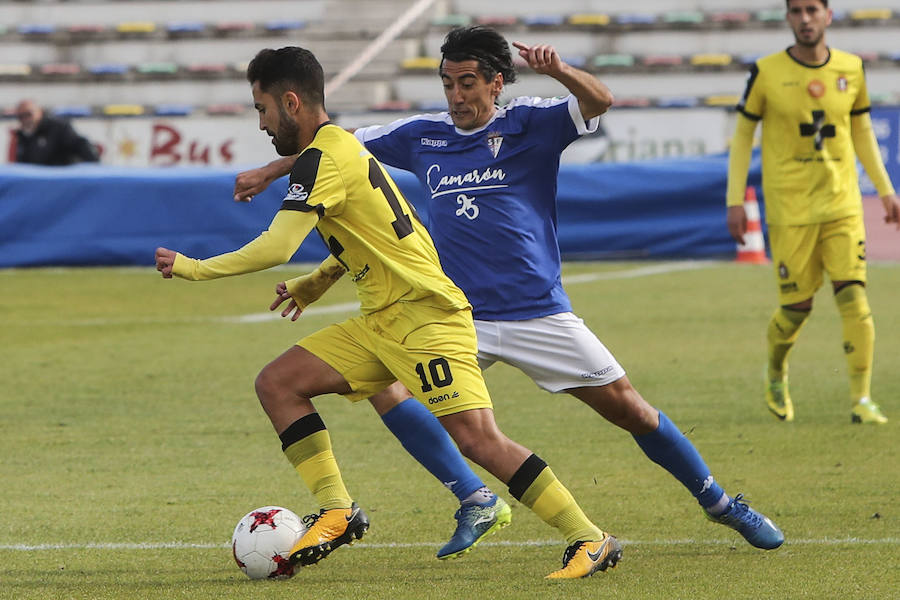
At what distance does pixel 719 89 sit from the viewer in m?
25.9

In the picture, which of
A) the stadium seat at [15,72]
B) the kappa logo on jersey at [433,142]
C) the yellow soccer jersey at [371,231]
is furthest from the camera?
the stadium seat at [15,72]

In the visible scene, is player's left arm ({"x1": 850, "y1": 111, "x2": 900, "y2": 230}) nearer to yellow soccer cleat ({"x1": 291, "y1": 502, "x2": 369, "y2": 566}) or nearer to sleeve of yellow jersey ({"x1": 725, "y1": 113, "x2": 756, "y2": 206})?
sleeve of yellow jersey ({"x1": 725, "y1": 113, "x2": 756, "y2": 206})

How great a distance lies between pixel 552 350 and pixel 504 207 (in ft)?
1.80

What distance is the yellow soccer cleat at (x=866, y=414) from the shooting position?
25.4 ft

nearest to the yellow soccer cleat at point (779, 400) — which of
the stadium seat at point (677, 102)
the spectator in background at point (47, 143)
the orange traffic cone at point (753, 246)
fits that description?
the orange traffic cone at point (753, 246)

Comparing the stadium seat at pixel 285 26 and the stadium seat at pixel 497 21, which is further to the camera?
the stadium seat at pixel 285 26

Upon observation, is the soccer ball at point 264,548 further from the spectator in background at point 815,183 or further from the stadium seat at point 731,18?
the stadium seat at point 731,18

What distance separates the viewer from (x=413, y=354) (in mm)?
4809

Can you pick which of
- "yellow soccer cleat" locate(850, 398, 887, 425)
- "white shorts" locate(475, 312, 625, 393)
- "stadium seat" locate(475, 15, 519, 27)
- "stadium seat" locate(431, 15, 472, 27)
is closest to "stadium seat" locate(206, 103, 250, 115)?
"stadium seat" locate(431, 15, 472, 27)

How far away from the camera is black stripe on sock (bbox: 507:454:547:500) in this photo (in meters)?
4.80

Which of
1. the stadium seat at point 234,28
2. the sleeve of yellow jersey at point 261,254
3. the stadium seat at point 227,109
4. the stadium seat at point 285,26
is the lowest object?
the stadium seat at point 227,109

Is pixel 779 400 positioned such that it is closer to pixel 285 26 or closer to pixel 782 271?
pixel 782 271

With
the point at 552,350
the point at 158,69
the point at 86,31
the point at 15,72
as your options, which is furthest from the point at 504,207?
the point at 86,31

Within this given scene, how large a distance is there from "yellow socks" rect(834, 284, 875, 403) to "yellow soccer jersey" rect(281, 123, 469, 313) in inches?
140
